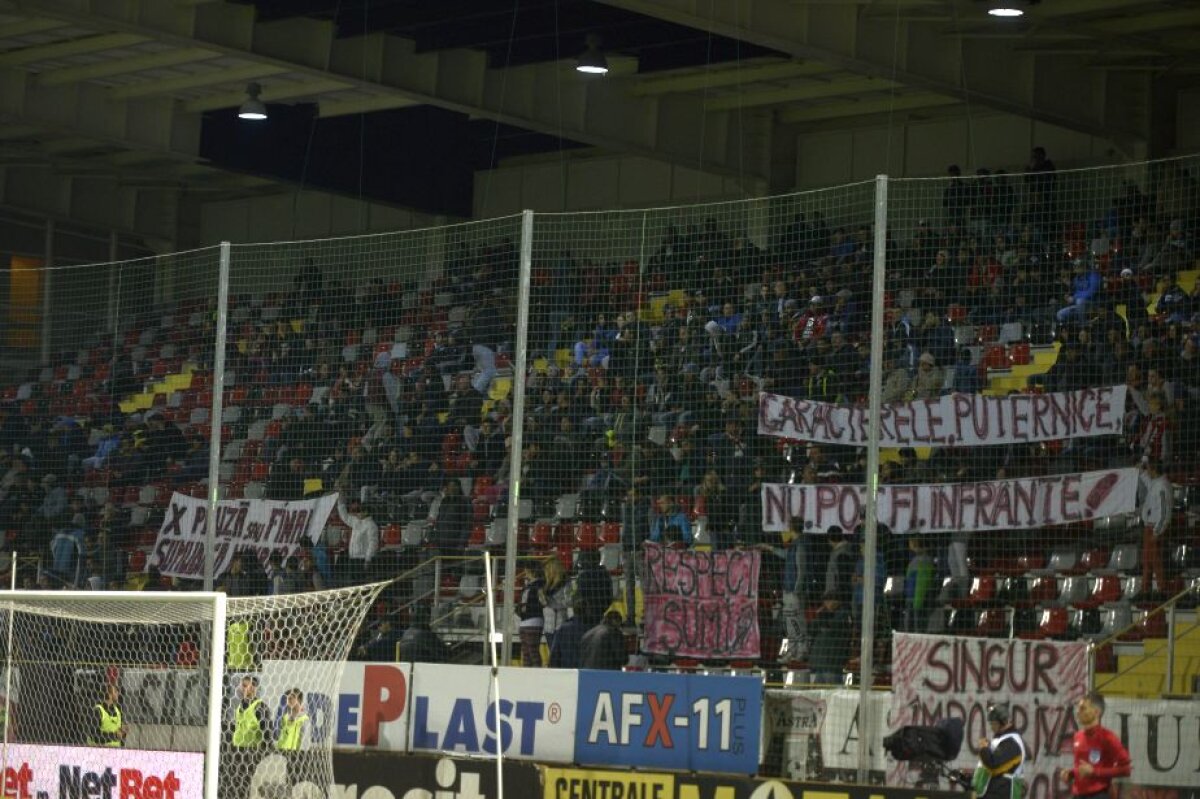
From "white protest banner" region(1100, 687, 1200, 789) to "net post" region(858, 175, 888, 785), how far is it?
1640 millimetres

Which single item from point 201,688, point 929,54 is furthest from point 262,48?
point 201,688

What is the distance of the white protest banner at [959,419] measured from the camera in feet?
A: 47.8

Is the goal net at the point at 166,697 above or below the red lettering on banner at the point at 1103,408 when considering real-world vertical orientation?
below

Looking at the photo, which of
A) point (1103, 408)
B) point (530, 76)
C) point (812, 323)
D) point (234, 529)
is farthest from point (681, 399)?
point (530, 76)

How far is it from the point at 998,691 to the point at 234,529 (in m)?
7.23

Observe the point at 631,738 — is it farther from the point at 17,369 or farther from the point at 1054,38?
the point at 1054,38

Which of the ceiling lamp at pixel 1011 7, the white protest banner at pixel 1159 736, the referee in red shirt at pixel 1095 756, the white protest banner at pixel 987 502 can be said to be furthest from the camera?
the ceiling lamp at pixel 1011 7

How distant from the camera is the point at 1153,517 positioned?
15.5 metres

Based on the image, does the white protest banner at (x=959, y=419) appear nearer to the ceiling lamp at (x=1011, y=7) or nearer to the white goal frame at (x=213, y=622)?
the white goal frame at (x=213, y=622)

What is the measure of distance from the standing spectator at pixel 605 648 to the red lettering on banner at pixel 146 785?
138 inches

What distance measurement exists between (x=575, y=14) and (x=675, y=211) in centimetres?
1067

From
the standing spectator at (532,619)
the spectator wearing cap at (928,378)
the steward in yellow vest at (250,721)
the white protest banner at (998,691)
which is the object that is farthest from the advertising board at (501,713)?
the spectator wearing cap at (928,378)

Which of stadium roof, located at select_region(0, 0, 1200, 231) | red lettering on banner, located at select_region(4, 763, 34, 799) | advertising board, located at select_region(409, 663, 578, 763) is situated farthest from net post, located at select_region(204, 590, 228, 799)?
stadium roof, located at select_region(0, 0, 1200, 231)

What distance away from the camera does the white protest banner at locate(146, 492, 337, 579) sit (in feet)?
58.5
